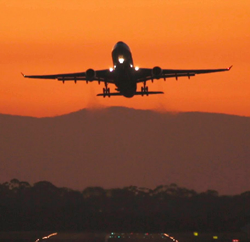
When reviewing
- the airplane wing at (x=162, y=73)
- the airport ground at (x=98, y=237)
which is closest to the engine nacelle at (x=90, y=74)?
the airplane wing at (x=162, y=73)

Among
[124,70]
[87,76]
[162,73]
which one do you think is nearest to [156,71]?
[162,73]

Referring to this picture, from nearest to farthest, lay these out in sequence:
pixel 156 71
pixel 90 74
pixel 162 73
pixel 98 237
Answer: pixel 90 74, pixel 156 71, pixel 162 73, pixel 98 237

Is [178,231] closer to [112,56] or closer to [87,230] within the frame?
[87,230]

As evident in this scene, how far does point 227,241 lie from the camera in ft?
373

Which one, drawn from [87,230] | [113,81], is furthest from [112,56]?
[87,230]

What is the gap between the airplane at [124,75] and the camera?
396ft

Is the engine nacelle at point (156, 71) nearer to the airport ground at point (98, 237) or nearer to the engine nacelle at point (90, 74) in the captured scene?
the engine nacelle at point (90, 74)

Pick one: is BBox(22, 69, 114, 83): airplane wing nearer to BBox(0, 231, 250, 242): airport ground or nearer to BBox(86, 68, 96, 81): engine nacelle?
BBox(86, 68, 96, 81): engine nacelle

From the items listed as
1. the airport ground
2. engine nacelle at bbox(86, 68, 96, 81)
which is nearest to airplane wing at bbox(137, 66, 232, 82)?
engine nacelle at bbox(86, 68, 96, 81)

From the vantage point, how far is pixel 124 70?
121m

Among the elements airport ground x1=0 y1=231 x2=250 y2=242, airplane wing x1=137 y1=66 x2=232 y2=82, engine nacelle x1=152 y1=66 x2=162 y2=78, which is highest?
airplane wing x1=137 y1=66 x2=232 y2=82

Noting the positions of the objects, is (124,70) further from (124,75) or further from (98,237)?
(98,237)

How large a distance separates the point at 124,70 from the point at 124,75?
573mm

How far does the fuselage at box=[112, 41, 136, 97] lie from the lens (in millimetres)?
120750
